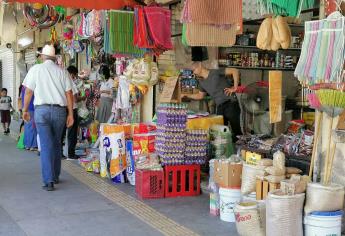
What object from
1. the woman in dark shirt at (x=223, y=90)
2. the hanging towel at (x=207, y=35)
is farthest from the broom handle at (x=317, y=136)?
the woman in dark shirt at (x=223, y=90)

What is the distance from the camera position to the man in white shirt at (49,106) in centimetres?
689

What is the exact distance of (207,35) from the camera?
514 centimetres

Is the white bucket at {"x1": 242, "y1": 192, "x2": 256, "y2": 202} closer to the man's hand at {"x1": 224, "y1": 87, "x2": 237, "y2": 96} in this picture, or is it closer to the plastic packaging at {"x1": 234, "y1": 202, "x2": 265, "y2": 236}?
the plastic packaging at {"x1": 234, "y1": 202, "x2": 265, "y2": 236}

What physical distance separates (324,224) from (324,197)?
232mm

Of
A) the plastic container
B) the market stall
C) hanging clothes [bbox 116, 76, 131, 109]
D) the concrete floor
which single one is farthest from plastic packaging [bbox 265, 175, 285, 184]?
hanging clothes [bbox 116, 76, 131, 109]

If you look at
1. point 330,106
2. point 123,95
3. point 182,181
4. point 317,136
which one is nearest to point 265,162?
point 317,136

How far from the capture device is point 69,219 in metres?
5.58

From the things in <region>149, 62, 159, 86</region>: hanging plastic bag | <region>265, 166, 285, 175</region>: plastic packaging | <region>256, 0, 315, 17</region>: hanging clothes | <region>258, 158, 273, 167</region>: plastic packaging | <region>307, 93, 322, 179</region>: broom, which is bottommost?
<region>265, 166, 285, 175</region>: plastic packaging

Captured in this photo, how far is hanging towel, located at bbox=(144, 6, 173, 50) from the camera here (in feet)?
24.0

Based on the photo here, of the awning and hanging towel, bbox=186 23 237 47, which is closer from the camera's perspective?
hanging towel, bbox=186 23 237 47

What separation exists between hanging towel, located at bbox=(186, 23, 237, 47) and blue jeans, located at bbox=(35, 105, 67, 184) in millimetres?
2633

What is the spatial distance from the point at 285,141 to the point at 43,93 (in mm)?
3318

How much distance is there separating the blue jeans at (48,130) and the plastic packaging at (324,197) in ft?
12.5

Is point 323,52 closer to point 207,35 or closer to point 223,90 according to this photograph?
point 207,35
